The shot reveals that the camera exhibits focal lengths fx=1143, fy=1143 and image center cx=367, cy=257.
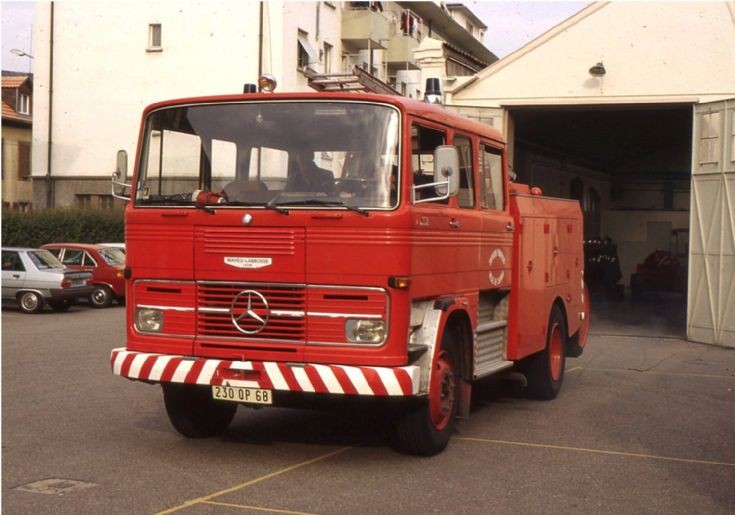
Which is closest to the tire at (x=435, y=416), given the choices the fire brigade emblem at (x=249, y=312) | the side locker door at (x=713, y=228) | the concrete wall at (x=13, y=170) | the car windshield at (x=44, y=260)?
the fire brigade emblem at (x=249, y=312)

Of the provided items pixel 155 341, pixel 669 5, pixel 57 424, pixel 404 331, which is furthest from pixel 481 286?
pixel 669 5

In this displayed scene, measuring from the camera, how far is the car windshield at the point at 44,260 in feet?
87.2

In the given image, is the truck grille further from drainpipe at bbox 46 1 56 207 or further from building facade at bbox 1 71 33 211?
building facade at bbox 1 71 33 211

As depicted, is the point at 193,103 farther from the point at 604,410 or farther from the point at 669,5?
the point at 669,5

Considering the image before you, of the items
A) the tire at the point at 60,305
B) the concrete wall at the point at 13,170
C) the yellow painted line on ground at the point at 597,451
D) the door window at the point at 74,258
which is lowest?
the tire at the point at 60,305

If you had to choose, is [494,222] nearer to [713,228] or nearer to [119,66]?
[713,228]

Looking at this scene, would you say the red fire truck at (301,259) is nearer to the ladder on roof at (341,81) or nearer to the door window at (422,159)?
the door window at (422,159)

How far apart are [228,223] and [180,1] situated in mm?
32094

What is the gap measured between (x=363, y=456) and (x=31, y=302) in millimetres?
19021

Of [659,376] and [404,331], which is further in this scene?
[659,376]

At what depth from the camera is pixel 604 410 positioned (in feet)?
38.3

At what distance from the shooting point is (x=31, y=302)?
26.2 m

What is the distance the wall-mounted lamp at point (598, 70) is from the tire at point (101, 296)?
43.0ft

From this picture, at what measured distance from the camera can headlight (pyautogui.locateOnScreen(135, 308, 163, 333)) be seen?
872cm
